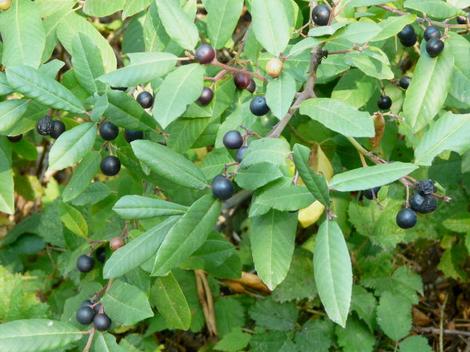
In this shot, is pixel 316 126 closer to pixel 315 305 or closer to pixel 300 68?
pixel 300 68

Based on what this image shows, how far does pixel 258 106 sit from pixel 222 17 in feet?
0.83

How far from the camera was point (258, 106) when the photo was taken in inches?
66.5

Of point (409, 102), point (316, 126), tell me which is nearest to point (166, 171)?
point (409, 102)

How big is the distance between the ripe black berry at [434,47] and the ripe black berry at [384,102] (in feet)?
1.10

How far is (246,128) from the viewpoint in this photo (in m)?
1.71

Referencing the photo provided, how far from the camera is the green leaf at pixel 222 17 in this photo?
1.68m

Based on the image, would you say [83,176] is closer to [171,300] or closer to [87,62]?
[87,62]

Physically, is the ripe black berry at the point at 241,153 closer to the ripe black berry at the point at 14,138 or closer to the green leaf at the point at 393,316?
the ripe black berry at the point at 14,138

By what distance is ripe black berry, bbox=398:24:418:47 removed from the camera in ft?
6.52

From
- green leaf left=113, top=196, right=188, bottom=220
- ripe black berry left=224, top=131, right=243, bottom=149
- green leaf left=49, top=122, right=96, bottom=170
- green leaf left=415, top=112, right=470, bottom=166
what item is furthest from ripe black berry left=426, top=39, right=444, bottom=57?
green leaf left=49, top=122, right=96, bottom=170

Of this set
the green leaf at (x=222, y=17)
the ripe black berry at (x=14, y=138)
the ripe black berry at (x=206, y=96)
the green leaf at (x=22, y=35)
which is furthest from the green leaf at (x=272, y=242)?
the ripe black berry at (x=14, y=138)

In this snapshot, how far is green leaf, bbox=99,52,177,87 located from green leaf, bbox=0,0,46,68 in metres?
0.31

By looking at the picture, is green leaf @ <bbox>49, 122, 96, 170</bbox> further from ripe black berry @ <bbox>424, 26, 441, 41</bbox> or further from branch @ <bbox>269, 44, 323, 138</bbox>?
ripe black berry @ <bbox>424, 26, 441, 41</bbox>

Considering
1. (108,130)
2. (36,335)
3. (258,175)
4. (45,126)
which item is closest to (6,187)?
(45,126)
